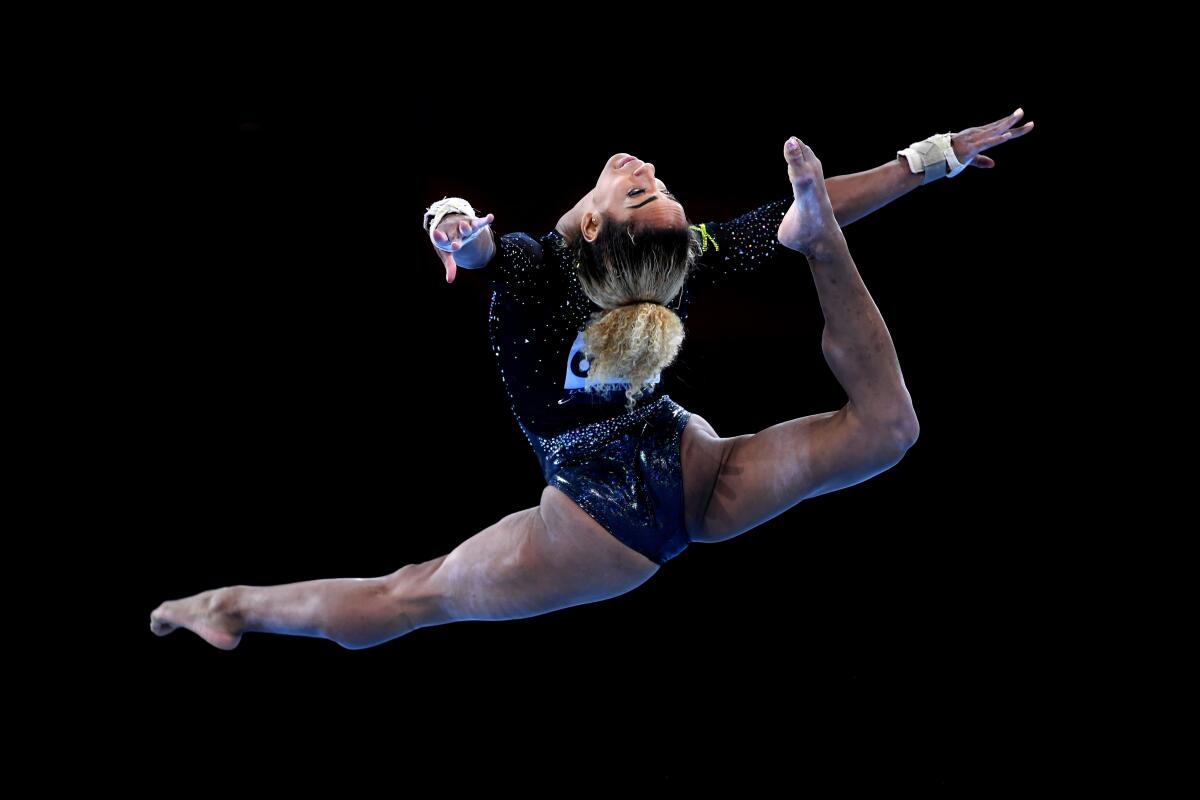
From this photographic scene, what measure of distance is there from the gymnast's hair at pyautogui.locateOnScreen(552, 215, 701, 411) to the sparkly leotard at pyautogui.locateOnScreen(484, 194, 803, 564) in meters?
0.05

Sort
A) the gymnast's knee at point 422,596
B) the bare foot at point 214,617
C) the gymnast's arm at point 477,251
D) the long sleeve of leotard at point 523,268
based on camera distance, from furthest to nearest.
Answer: the bare foot at point 214,617 → the gymnast's knee at point 422,596 → the long sleeve of leotard at point 523,268 → the gymnast's arm at point 477,251

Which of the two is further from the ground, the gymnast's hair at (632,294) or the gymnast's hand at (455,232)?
the gymnast's hand at (455,232)

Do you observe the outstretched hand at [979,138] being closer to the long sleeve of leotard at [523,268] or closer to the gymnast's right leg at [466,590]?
the long sleeve of leotard at [523,268]

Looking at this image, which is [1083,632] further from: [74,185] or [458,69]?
[74,185]

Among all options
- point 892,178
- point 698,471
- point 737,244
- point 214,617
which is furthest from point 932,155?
point 214,617

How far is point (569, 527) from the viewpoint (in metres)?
2.14

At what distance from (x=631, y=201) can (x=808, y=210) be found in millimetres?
384

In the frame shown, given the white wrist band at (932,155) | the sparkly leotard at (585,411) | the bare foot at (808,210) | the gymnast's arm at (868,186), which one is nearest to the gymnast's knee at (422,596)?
the sparkly leotard at (585,411)

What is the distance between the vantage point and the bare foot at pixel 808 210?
5.81ft

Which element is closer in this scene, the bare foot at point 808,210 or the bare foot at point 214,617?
the bare foot at point 808,210

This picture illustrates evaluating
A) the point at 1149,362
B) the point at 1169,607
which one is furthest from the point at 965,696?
the point at 1149,362

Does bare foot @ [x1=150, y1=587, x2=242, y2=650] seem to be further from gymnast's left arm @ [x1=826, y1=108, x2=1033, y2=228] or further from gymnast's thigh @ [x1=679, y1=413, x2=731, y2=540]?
gymnast's left arm @ [x1=826, y1=108, x2=1033, y2=228]

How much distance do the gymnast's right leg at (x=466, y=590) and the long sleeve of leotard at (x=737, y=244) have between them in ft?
1.81

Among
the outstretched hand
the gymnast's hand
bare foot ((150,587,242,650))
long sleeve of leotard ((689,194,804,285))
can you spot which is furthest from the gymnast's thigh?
bare foot ((150,587,242,650))
